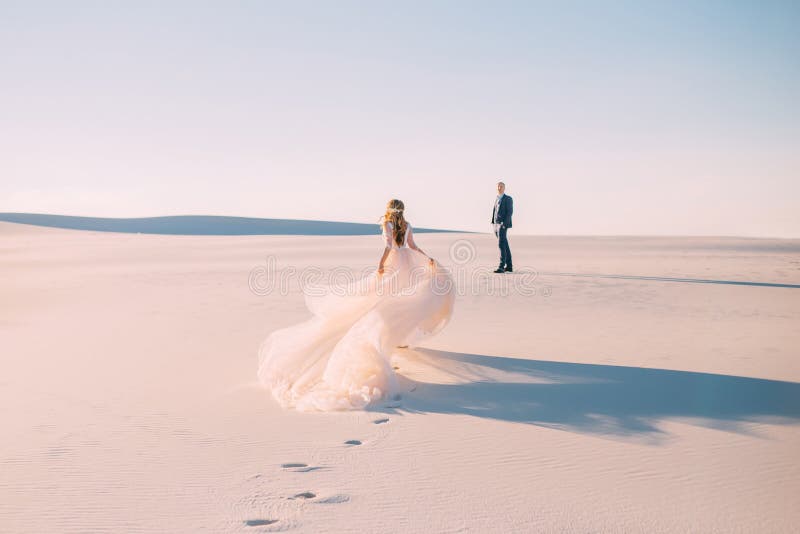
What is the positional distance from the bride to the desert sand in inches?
10.0

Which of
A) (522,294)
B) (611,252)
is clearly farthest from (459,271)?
(611,252)

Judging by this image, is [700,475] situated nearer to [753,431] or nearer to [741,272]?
[753,431]

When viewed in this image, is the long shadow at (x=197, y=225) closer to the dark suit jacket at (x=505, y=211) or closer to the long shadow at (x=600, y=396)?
the dark suit jacket at (x=505, y=211)

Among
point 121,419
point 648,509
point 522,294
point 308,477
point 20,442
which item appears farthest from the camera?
point 522,294

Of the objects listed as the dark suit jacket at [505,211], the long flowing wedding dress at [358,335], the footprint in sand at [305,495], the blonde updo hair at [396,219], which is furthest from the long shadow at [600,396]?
the dark suit jacket at [505,211]

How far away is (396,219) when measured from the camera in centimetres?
749

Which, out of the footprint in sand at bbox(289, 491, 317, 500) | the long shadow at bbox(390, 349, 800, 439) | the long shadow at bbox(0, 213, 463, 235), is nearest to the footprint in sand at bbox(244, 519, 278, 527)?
the footprint in sand at bbox(289, 491, 317, 500)

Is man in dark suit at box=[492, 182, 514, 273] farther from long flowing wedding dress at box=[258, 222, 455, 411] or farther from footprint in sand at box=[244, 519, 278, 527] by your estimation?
footprint in sand at box=[244, 519, 278, 527]

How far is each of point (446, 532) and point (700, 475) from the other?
1854mm

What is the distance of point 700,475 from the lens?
14.7 feet

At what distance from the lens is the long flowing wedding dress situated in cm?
613

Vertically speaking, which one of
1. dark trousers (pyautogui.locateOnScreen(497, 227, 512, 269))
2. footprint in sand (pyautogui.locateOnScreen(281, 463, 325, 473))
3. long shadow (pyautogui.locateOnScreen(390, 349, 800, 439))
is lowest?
footprint in sand (pyautogui.locateOnScreen(281, 463, 325, 473))

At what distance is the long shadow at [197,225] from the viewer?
229ft

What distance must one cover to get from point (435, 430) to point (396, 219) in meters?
2.79
